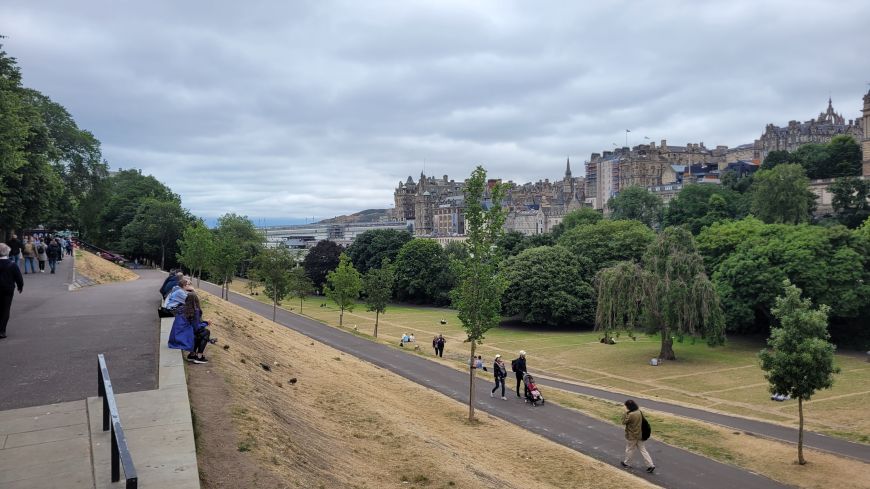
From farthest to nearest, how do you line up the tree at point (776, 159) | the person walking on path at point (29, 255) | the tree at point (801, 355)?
the tree at point (776, 159) → the person walking on path at point (29, 255) → the tree at point (801, 355)

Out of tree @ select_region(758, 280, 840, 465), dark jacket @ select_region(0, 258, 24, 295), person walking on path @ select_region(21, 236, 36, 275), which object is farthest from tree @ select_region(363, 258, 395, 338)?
dark jacket @ select_region(0, 258, 24, 295)

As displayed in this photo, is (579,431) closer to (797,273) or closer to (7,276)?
(7,276)

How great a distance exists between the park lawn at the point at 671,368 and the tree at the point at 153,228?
27903 millimetres

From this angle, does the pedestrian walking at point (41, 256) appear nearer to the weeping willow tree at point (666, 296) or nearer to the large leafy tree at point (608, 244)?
the weeping willow tree at point (666, 296)

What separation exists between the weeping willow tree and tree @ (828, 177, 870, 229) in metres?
55.8

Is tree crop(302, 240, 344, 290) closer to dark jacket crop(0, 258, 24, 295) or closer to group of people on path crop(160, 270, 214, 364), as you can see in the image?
dark jacket crop(0, 258, 24, 295)

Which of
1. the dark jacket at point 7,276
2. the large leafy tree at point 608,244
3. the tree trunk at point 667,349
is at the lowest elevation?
the tree trunk at point 667,349

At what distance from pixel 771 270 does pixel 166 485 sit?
4648cm

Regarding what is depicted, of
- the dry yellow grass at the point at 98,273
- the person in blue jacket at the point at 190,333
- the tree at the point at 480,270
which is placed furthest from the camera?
the dry yellow grass at the point at 98,273

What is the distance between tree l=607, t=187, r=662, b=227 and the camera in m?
126

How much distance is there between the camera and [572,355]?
4072cm

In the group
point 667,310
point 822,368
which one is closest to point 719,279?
point 667,310

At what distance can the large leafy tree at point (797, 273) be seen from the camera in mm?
42781

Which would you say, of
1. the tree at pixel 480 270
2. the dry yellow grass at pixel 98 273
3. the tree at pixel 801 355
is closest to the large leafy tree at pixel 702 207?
the tree at pixel 801 355
